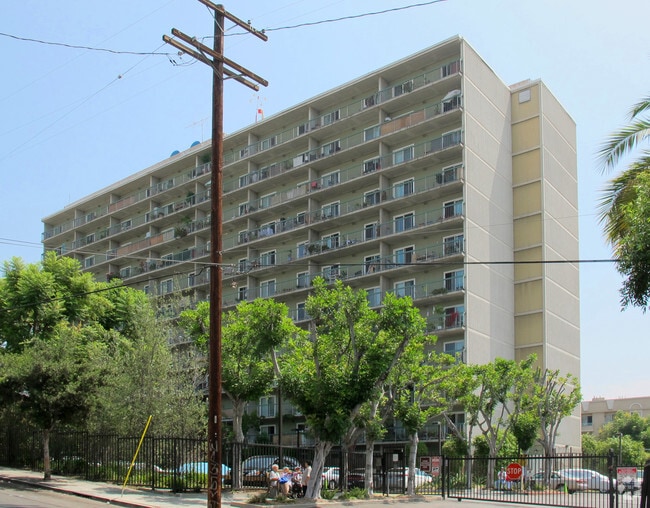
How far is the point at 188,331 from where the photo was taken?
Result: 3259 cm

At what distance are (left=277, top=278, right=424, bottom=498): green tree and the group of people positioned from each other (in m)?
0.86

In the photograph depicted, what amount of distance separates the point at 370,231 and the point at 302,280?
711 centimetres

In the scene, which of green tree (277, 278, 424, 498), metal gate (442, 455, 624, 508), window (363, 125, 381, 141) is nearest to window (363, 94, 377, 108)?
window (363, 125, 381, 141)

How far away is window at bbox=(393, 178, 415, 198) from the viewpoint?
57375 millimetres

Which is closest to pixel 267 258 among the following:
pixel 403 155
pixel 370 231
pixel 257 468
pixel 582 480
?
pixel 370 231

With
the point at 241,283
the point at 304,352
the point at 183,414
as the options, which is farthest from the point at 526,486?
the point at 241,283

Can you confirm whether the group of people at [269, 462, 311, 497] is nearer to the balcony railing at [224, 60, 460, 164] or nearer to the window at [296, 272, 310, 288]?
the window at [296, 272, 310, 288]

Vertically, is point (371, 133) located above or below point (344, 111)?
below

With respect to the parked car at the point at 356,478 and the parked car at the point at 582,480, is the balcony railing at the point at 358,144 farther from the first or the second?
the parked car at the point at 582,480

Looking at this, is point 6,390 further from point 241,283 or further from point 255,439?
point 241,283

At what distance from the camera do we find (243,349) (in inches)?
1217

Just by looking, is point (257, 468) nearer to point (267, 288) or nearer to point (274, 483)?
point (274, 483)

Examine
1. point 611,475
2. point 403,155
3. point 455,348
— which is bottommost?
point 611,475

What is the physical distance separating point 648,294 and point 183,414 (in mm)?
22790
